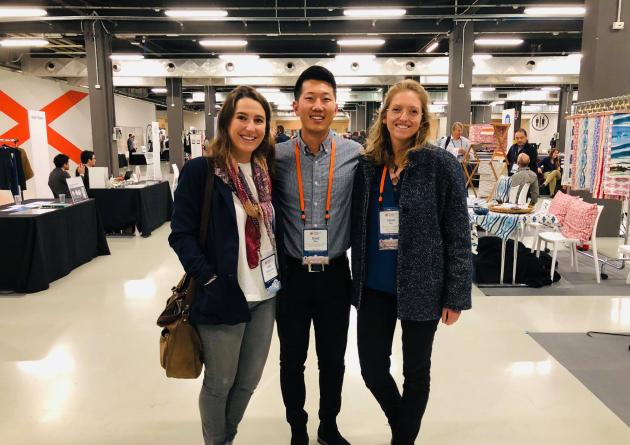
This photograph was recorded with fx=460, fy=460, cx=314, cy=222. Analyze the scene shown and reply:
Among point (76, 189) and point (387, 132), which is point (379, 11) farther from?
point (387, 132)

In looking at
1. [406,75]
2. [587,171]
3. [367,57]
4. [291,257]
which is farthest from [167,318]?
[406,75]

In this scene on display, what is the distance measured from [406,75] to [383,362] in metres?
→ 11.8

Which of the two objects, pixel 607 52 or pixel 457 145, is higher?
pixel 607 52

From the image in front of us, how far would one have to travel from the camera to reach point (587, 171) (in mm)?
4621

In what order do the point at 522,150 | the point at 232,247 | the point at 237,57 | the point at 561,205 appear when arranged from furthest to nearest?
the point at 237,57
the point at 522,150
the point at 561,205
the point at 232,247

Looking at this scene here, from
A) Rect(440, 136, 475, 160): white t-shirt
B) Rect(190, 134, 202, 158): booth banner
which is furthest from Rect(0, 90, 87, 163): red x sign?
Rect(440, 136, 475, 160): white t-shirt

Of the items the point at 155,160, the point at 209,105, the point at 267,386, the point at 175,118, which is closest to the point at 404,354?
the point at 267,386

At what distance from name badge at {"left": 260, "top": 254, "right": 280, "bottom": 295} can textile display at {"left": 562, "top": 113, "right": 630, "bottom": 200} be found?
3.62 metres

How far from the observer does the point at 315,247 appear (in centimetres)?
175

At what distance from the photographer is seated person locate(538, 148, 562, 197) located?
11242mm

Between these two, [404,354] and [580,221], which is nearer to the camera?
[404,354]

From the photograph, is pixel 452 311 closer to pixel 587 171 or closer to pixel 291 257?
pixel 291 257

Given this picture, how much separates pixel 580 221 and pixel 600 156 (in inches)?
30.6

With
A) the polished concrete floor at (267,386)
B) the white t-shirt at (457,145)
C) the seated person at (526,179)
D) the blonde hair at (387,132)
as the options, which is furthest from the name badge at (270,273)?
the white t-shirt at (457,145)
